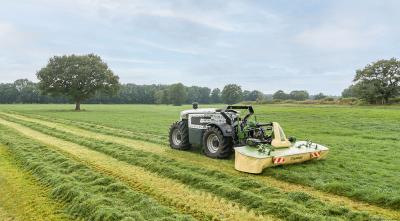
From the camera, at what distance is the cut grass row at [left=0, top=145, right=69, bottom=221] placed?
20.8ft

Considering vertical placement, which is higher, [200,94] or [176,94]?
[200,94]

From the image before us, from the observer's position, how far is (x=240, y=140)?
36.7 ft

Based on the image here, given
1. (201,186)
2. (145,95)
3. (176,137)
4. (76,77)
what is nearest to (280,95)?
(145,95)

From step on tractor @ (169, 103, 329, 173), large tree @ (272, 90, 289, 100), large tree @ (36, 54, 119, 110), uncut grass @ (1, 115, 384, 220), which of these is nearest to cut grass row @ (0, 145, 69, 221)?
uncut grass @ (1, 115, 384, 220)

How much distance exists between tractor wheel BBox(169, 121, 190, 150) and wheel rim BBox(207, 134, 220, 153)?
60.7 inches

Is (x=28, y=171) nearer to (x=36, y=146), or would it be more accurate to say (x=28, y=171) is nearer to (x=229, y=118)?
(x=36, y=146)

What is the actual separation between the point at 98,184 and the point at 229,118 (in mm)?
4816

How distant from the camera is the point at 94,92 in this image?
56.6 meters

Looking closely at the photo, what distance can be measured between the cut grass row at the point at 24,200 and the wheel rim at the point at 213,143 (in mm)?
5317

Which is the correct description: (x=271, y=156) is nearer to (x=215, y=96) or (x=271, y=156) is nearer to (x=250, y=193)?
(x=250, y=193)

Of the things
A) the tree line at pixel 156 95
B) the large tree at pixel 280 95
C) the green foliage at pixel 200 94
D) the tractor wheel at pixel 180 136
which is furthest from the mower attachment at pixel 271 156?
the green foliage at pixel 200 94

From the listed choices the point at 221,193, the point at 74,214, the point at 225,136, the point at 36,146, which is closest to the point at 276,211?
the point at 221,193

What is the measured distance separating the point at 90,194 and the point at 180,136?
6529mm

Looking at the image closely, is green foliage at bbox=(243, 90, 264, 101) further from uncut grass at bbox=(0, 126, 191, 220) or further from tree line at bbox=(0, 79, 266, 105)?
uncut grass at bbox=(0, 126, 191, 220)
